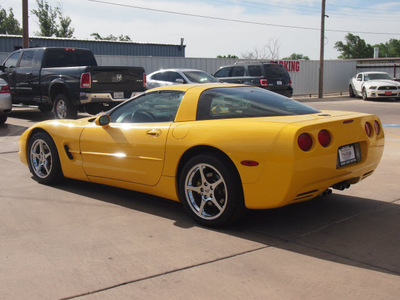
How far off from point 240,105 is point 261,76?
49.5ft

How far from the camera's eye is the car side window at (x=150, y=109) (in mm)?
5000

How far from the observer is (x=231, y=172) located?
426 centimetres

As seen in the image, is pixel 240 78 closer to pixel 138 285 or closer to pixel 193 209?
pixel 193 209

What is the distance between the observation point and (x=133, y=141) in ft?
16.4

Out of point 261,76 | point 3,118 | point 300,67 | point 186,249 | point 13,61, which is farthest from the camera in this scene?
point 300,67

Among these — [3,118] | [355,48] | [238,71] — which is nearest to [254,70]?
[238,71]

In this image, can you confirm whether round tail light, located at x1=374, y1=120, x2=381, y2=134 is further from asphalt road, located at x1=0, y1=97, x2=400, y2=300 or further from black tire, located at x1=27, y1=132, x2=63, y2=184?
black tire, located at x1=27, y1=132, x2=63, y2=184

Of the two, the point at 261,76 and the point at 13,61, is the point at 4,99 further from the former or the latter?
the point at 261,76

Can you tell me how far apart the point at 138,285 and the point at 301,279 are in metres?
1.11

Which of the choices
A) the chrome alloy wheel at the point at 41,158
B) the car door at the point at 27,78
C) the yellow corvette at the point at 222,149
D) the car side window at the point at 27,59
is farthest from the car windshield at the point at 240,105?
the car side window at the point at 27,59

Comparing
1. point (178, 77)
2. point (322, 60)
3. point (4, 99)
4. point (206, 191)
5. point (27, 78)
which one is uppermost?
point (322, 60)

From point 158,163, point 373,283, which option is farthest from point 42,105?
point 373,283

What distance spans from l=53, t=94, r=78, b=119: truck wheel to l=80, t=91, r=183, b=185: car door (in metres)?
6.84

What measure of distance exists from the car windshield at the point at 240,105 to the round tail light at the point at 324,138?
506mm
